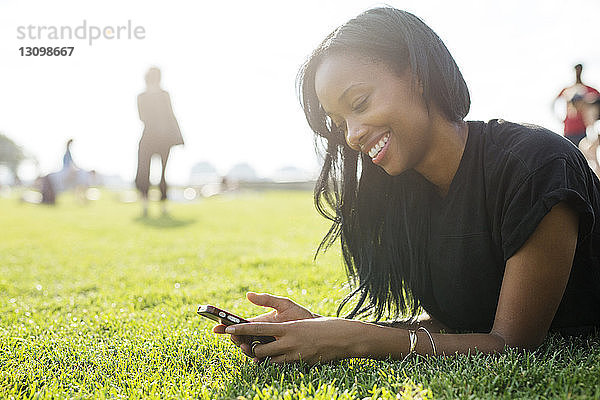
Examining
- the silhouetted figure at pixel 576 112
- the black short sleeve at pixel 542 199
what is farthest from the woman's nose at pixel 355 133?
the silhouetted figure at pixel 576 112

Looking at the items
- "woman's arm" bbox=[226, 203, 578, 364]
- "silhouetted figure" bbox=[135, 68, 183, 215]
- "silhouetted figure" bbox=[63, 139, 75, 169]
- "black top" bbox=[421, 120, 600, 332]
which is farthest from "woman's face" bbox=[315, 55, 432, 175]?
"silhouetted figure" bbox=[63, 139, 75, 169]

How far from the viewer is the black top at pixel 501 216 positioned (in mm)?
2197

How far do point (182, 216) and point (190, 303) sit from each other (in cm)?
850

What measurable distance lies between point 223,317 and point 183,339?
0.78m

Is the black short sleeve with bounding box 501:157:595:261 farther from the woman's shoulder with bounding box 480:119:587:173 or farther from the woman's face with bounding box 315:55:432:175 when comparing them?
the woman's face with bounding box 315:55:432:175

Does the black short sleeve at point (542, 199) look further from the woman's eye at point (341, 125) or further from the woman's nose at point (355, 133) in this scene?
the woman's eye at point (341, 125)

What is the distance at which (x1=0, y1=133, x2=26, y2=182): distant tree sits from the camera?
78500 millimetres

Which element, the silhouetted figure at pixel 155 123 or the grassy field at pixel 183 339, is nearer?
the grassy field at pixel 183 339

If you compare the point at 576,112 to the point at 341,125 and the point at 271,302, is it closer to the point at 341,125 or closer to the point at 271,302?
the point at 341,125

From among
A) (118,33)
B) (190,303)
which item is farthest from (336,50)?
(118,33)

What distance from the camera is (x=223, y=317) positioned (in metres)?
2.50

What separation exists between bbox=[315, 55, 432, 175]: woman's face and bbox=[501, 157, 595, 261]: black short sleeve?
0.51 meters

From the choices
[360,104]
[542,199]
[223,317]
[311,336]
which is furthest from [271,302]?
[542,199]

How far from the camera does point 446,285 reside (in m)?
2.71
